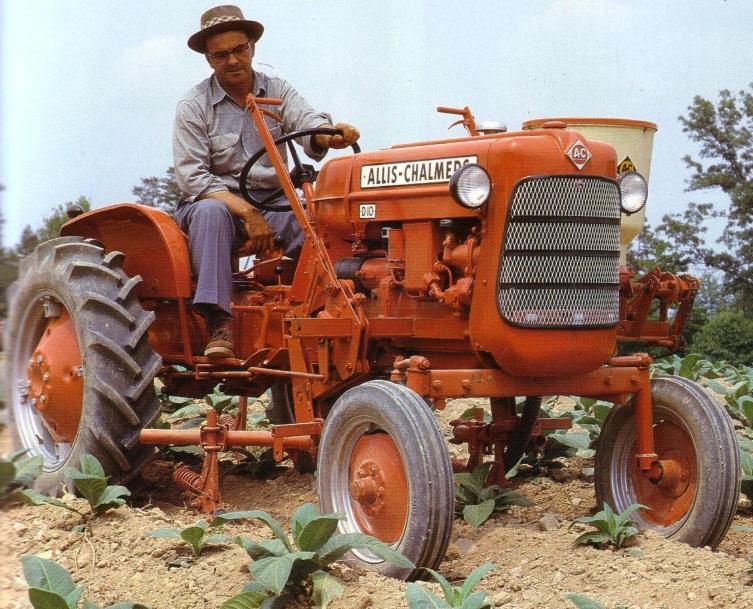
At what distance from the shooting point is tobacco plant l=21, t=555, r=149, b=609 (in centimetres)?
273

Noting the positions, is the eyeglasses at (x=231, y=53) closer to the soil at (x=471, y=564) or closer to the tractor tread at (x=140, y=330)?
the tractor tread at (x=140, y=330)

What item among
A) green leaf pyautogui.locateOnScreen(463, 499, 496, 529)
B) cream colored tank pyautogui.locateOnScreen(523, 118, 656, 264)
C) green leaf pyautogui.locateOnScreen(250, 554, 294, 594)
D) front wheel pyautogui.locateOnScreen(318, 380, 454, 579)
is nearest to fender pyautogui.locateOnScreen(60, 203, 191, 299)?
front wheel pyautogui.locateOnScreen(318, 380, 454, 579)

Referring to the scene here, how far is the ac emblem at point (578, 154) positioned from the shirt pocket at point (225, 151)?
1899 mm

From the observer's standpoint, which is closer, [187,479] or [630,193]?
[630,193]

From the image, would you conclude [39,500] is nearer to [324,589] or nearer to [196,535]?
[196,535]

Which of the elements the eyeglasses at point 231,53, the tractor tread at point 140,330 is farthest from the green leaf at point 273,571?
the eyeglasses at point 231,53

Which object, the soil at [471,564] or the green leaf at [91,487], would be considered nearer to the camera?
the soil at [471,564]

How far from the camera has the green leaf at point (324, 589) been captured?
3.04m

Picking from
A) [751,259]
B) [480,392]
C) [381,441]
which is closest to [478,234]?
[480,392]

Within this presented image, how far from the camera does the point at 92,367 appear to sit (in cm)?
450

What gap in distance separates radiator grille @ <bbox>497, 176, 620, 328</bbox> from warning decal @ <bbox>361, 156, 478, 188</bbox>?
31 centimetres

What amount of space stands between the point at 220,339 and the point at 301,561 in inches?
72.8

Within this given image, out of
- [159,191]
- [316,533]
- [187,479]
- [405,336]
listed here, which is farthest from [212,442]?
[159,191]

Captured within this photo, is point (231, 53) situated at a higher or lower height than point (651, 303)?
higher
